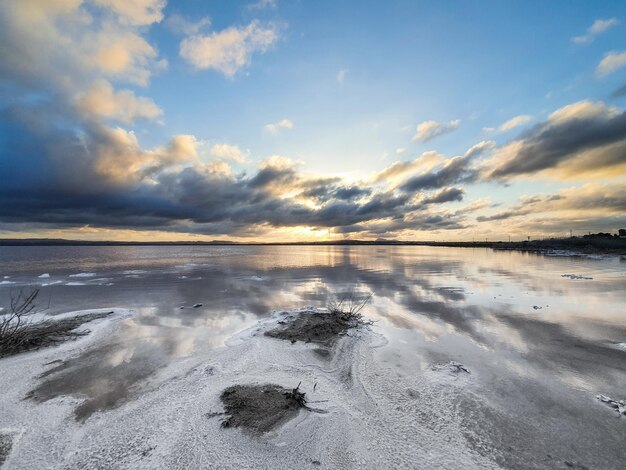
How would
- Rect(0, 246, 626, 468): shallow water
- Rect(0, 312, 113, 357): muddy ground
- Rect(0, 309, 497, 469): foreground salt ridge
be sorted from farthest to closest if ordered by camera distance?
Rect(0, 312, 113, 357): muddy ground, Rect(0, 246, 626, 468): shallow water, Rect(0, 309, 497, 469): foreground salt ridge

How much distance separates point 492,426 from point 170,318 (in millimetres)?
11916

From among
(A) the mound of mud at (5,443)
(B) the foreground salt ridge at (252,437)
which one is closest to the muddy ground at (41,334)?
(B) the foreground salt ridge at (252,437)

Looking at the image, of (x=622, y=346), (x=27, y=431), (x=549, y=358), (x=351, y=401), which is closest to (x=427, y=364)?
(x=351, y=401)

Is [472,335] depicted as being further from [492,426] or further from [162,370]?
[162,370]

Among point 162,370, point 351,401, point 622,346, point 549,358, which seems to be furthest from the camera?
point 622,346

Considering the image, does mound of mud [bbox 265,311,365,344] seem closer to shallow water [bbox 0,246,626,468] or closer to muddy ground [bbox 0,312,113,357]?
shallow water [bbox 0,246,626,468]

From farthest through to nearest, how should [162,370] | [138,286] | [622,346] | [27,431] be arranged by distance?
[138,286], [622,346], [162,370], [27,431]

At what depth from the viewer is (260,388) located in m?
6.05

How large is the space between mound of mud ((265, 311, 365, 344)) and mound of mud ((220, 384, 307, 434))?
127 inches

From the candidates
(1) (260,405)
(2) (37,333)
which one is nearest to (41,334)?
(2) (37,333)

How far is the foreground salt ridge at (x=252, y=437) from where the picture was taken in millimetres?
4117

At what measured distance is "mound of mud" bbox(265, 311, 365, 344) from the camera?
943cm

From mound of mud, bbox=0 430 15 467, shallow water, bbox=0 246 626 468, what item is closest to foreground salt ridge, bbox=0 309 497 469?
mound of mud, bbox=0 430 15 467

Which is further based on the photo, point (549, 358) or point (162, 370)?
point (549, 358)
